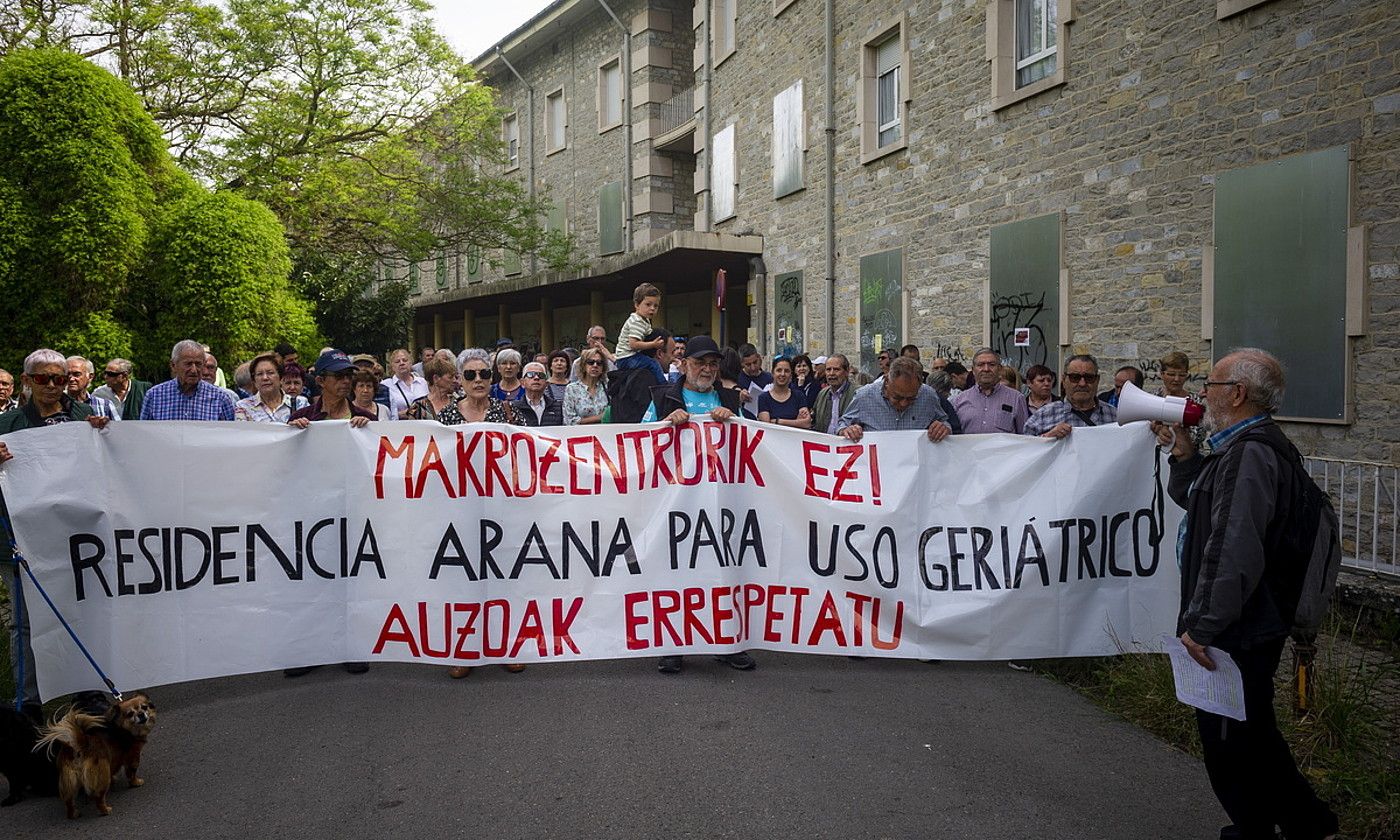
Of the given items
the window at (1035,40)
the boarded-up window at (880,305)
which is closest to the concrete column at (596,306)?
the boarded-up window at (880,305)

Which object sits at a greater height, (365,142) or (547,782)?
(365,142)

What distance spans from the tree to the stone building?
815cm

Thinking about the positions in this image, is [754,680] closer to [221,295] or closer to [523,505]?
[523,505]

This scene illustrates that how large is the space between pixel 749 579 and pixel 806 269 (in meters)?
13.5

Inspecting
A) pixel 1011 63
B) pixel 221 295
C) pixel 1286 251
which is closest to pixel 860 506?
pixel 1286 251

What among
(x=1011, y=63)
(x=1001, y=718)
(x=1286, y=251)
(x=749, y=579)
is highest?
(x=1011, y=63)

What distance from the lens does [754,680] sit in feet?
20.2

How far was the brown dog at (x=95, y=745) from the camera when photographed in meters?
4.33

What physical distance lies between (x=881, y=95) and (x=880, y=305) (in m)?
3.41

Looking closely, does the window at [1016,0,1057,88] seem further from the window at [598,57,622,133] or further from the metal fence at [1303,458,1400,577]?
the window at [598,57,622,133]

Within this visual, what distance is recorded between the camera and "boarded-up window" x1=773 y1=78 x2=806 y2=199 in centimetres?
1925

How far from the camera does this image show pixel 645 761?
484 centimetres

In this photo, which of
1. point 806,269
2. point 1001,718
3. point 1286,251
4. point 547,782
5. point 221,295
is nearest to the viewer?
point 547,782

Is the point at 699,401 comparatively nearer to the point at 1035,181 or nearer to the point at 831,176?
the point at 1035,181
